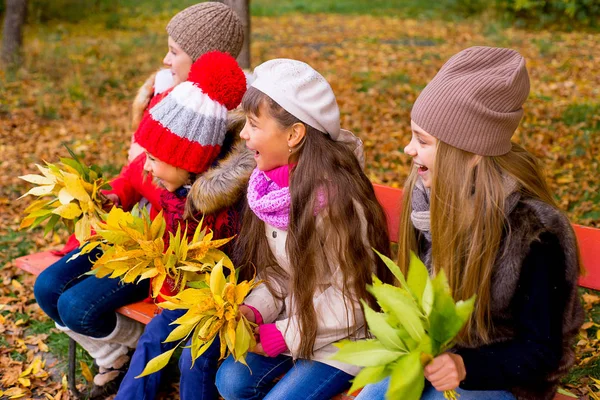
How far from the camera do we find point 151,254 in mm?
2656

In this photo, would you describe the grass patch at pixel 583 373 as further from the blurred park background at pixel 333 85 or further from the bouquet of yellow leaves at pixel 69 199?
the bouquet of yellow leaves at pixel 69 199

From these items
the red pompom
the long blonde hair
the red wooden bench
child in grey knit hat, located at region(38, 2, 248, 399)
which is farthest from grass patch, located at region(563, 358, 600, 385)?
the red pompom

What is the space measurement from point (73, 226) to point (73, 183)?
25 cm

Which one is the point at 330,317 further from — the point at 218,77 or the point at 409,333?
the point at 218,77

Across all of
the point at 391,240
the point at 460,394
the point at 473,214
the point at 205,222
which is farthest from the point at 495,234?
the point at 205,222

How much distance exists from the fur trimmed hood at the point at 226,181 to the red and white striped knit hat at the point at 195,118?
0.08 metres

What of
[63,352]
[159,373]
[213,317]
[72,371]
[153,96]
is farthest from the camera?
[63,352]

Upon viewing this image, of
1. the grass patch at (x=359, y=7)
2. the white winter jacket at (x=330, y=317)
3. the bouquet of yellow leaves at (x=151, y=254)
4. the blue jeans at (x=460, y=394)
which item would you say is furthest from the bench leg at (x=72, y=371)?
the grass patch at (x=359, y=7)

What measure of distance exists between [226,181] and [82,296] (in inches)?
37.0

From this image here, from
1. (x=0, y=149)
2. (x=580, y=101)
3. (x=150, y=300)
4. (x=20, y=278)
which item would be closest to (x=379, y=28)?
(x=580, y=101)

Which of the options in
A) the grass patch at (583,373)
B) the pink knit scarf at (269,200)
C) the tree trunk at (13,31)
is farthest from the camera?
the tree trunk at (13,31)

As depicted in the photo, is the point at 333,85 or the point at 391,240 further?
the point at 333,85

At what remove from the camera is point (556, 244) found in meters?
2.12

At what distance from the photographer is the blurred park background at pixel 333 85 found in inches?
169
